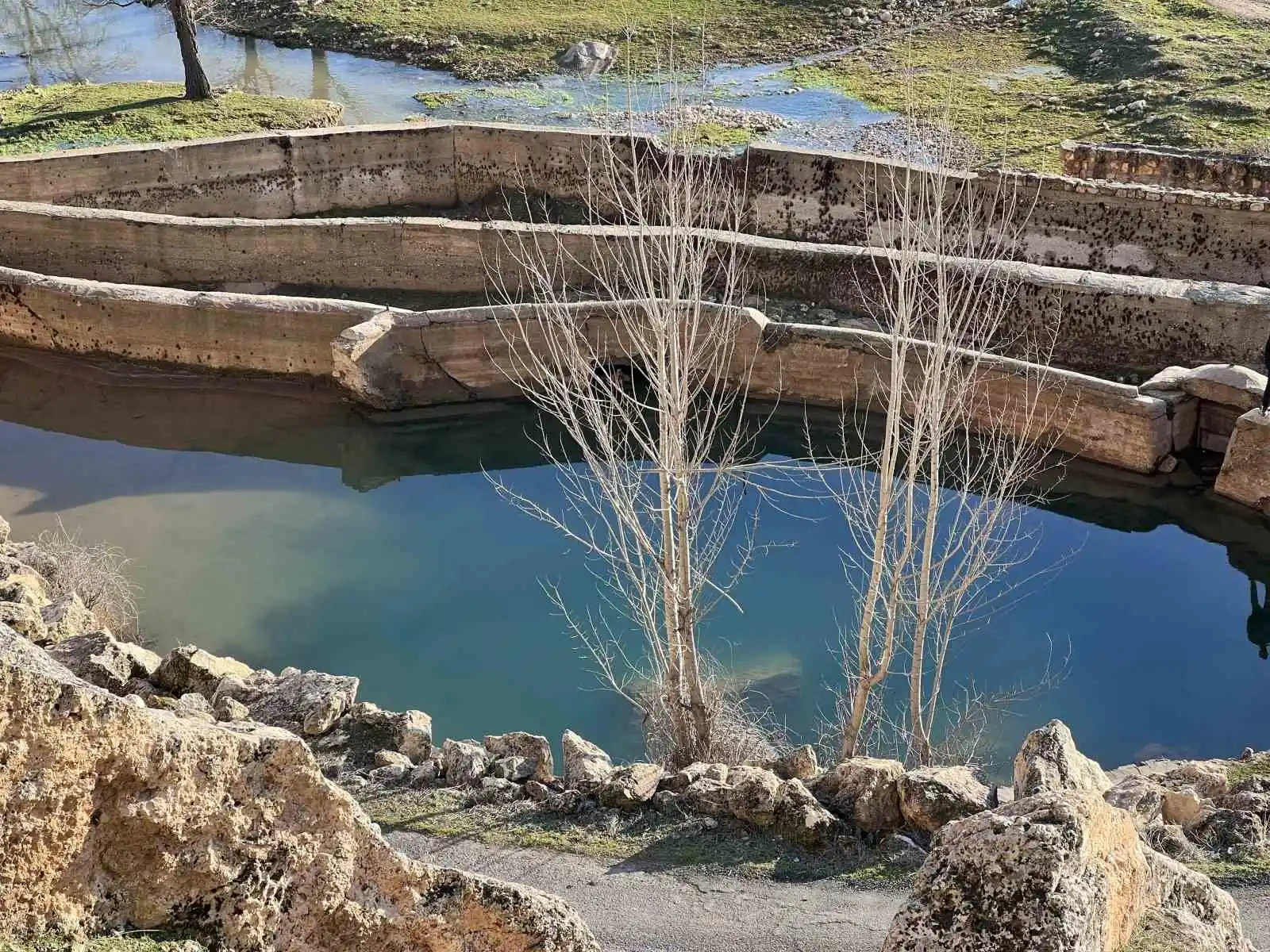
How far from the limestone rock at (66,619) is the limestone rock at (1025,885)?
6494 mm

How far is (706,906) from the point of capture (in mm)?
6527

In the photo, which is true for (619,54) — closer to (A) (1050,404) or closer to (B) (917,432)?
(A) (1050,404)

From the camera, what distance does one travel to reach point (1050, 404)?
1366 cm

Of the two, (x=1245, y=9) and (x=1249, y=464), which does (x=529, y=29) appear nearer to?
(x=1245, y=9)

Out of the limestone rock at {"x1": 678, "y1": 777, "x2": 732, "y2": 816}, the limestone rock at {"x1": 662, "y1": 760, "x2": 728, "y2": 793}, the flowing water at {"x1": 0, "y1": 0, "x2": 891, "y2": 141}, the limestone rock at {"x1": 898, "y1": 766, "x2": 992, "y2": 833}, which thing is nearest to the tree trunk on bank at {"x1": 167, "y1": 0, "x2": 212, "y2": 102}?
the flowing water at {"x1": 0, "y1": 0, "x2": 891, "y2": 141}

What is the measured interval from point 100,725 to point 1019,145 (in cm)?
1994

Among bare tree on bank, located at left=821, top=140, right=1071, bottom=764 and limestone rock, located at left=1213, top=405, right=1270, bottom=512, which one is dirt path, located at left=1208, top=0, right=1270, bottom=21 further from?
limestone rock, located at left=1213, top=405, right=1270, bottom=512

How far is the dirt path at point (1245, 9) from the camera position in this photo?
26516 millimetres

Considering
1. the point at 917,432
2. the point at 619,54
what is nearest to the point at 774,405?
the point at 917,432

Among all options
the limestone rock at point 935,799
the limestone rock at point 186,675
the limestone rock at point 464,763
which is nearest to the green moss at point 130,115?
the limestone rock at point 186,675

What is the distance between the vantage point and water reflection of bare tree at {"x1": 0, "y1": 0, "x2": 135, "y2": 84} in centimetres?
2939

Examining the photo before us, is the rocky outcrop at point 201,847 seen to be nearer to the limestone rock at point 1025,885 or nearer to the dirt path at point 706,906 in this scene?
the limestone rock at point 1025,885

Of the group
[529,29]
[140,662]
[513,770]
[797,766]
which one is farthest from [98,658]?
[529,29]

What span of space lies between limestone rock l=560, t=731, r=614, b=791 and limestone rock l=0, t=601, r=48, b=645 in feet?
11.5
